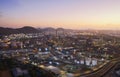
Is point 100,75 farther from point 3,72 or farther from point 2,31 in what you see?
point 2,31

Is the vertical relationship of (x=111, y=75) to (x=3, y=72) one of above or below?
below

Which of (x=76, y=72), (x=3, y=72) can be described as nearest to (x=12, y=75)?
(x=3, y=72)

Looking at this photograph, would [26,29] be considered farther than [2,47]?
Yes

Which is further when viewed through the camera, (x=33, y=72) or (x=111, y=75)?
(x=111, y=75)

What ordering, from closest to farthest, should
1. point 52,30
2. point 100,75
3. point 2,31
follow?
point 100,75 < point 2,31 < point 52,30

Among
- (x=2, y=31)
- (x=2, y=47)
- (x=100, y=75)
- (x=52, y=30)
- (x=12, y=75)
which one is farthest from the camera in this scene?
(x=52, y=30)

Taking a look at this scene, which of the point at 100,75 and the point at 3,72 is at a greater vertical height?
the point at 3,72

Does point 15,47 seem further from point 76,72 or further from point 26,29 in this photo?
point 26,29

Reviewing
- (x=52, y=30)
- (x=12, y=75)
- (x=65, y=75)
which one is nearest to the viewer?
(x=12, y=75)

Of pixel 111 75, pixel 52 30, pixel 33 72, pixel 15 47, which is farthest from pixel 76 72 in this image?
pixel 52 30
